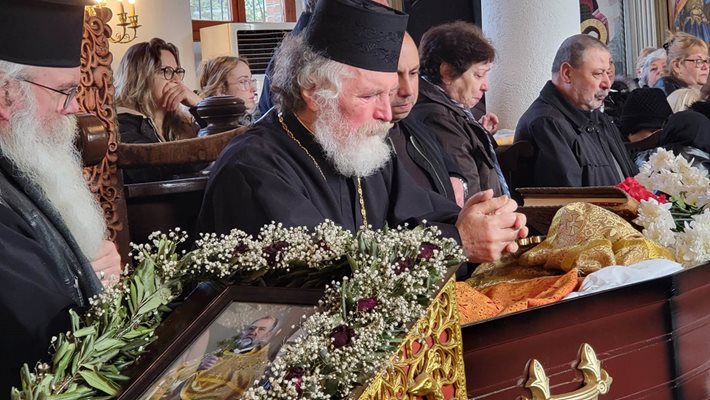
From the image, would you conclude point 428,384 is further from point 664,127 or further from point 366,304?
point 664,127

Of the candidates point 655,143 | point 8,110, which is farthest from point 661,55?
point 8,110

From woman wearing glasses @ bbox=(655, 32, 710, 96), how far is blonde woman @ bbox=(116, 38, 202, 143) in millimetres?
5033

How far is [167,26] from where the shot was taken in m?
11.5

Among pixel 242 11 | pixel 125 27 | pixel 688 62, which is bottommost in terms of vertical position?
pixel 688 62

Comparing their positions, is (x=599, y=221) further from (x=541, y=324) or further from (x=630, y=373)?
(x=541, y=324)

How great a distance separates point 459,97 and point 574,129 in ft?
3.54

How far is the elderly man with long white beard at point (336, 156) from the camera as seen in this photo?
3062mm

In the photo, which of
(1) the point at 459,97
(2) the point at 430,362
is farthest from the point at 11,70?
(1) the point at 459,97

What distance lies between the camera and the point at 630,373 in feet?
9.30

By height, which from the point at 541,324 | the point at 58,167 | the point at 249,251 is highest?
the point at 58,167

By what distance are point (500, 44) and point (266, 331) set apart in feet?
19.2

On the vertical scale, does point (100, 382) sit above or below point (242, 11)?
below

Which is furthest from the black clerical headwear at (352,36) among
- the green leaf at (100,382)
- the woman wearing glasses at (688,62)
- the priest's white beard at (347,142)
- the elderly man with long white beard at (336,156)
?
the woman wearing glasses at (688,62)


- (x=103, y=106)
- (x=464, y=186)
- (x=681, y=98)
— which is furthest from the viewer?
(x=681, y=98)
